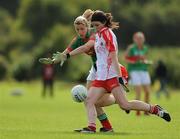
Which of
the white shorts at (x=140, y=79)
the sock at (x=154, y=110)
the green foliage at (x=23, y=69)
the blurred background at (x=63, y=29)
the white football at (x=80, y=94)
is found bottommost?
the sock at (x=154, y=110)

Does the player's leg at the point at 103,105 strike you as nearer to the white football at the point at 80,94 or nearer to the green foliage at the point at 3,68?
the white football at the point at 80,94

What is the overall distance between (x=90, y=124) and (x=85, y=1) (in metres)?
71.5

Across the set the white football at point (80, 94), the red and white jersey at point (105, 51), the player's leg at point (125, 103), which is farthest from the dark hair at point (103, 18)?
the white football at point (80, 94)

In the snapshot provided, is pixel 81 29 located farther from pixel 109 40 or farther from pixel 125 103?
pixel 125 103

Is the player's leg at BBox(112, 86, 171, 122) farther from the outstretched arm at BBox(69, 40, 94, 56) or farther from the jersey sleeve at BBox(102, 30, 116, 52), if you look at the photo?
the outstretched arm at BBox(69, 40, 94, 56)

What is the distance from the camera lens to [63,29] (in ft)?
259

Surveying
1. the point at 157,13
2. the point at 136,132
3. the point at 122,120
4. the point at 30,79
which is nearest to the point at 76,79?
the point at 30,79

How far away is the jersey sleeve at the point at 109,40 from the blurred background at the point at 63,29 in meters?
55.9

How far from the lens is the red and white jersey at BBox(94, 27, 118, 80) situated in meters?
15.1

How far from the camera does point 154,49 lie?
75188 millimetres

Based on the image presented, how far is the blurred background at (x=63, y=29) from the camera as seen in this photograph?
7462 cm

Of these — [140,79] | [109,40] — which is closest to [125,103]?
[109,40]

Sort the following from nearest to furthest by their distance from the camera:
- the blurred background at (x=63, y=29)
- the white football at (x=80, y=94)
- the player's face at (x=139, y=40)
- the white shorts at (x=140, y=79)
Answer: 1. the white football at (x=80, y=94)
2. the player's face at (x=139, y=40)
3. the white shorts at (x=140, y=79)
4. the blurred background at (x=63, y=29)

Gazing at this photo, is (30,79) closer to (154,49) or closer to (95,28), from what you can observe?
(154,49)
